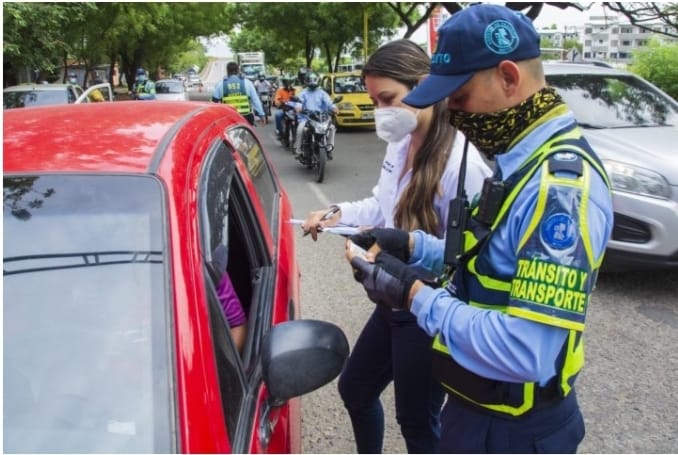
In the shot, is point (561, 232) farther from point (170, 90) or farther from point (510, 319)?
point (170, 90)

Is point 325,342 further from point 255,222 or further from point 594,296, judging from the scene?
point 594,296

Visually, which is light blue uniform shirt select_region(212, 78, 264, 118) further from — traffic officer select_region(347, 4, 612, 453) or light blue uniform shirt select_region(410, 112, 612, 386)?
light blue uniform shirt select_region(410, 112, 612, 386)

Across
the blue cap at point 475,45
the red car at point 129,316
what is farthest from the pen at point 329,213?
the blue cap at point 475,45

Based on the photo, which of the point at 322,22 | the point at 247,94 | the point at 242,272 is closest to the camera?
the point at 242,272

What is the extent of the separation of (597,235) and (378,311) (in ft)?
3.85

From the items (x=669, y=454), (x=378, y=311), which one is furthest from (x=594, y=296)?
(x=378, y=311)

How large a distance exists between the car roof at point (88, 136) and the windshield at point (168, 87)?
23163 millimetres

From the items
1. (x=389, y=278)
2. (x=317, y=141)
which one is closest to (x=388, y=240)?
(x=389, y=278)

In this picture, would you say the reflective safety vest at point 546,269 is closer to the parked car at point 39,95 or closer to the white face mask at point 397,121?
the white face mask at point 397,121

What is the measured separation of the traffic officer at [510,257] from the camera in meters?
1.32

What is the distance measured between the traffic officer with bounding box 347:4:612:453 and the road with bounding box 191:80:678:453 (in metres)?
1.64

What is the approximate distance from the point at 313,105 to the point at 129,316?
9662mm

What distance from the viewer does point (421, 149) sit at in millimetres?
2238

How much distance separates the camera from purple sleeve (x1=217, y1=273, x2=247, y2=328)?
2.00 m
